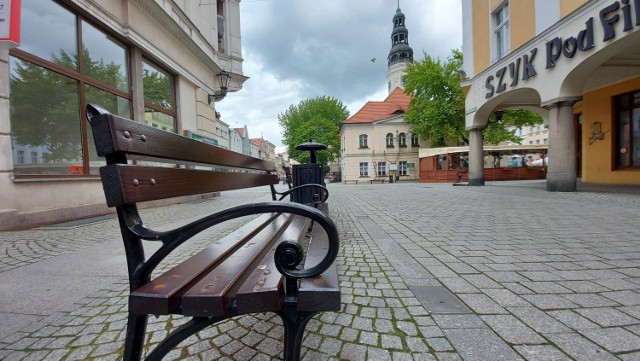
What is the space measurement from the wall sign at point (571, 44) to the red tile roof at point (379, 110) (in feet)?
83.4

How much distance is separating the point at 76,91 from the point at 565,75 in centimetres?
1270

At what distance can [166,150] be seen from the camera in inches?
50.3

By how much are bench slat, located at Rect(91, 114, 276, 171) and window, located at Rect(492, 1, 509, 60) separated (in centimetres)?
1391

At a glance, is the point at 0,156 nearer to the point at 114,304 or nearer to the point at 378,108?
the point at 114,304

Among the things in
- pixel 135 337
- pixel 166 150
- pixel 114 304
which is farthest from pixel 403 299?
pixel 114 304

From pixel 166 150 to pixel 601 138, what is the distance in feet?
52.0

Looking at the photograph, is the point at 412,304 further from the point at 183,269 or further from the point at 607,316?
the point at 183,269

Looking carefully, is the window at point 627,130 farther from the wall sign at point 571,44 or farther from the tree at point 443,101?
the tree at point 443,101

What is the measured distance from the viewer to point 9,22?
104 inches

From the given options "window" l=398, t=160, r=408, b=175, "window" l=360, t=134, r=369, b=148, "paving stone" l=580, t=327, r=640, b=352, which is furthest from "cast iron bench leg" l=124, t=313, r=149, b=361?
"window" l=360, t=134, r=369, b=148

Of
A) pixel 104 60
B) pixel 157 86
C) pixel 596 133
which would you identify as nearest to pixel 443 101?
pixel 596 133

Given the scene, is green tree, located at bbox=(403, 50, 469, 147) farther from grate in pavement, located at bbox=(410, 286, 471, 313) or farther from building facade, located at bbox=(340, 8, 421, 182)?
grate in pavement, located at bbox=(410, 286, 471, 313)

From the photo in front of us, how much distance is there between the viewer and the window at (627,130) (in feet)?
34.7

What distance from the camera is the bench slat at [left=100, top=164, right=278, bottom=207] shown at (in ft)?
3.43
